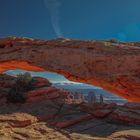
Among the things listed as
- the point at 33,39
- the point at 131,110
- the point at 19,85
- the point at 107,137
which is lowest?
the point at 107,137

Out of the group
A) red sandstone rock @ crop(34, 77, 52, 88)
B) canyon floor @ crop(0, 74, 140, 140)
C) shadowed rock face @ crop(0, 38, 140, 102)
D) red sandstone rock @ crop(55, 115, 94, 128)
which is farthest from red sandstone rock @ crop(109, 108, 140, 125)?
red sandstone rock @ crop(34, 77, 52, 88)

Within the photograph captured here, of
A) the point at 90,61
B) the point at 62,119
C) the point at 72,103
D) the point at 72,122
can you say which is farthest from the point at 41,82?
the point at 90,61

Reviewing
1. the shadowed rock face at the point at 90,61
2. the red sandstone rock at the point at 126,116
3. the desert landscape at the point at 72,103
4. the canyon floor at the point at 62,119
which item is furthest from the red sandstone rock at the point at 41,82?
the shadowed rock face at the point at 90,61

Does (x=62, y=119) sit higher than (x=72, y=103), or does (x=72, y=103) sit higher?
(x=72, y=103)

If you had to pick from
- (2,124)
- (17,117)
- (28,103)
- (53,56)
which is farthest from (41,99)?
(53,56)

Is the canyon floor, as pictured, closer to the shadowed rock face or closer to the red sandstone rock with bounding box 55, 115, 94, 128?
the red sandstone rock with bounding box 55, 115, 94, 128

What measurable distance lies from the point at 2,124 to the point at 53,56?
611cm

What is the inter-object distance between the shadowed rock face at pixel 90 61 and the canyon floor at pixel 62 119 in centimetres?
321

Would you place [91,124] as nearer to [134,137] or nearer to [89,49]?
[134,137]

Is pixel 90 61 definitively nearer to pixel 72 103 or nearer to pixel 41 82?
pixel 72 103

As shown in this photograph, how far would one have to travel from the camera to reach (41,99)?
26.2 metres

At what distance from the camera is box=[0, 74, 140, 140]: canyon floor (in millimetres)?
18531

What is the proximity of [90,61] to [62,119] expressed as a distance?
21.6ft

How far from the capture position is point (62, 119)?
21719mm
